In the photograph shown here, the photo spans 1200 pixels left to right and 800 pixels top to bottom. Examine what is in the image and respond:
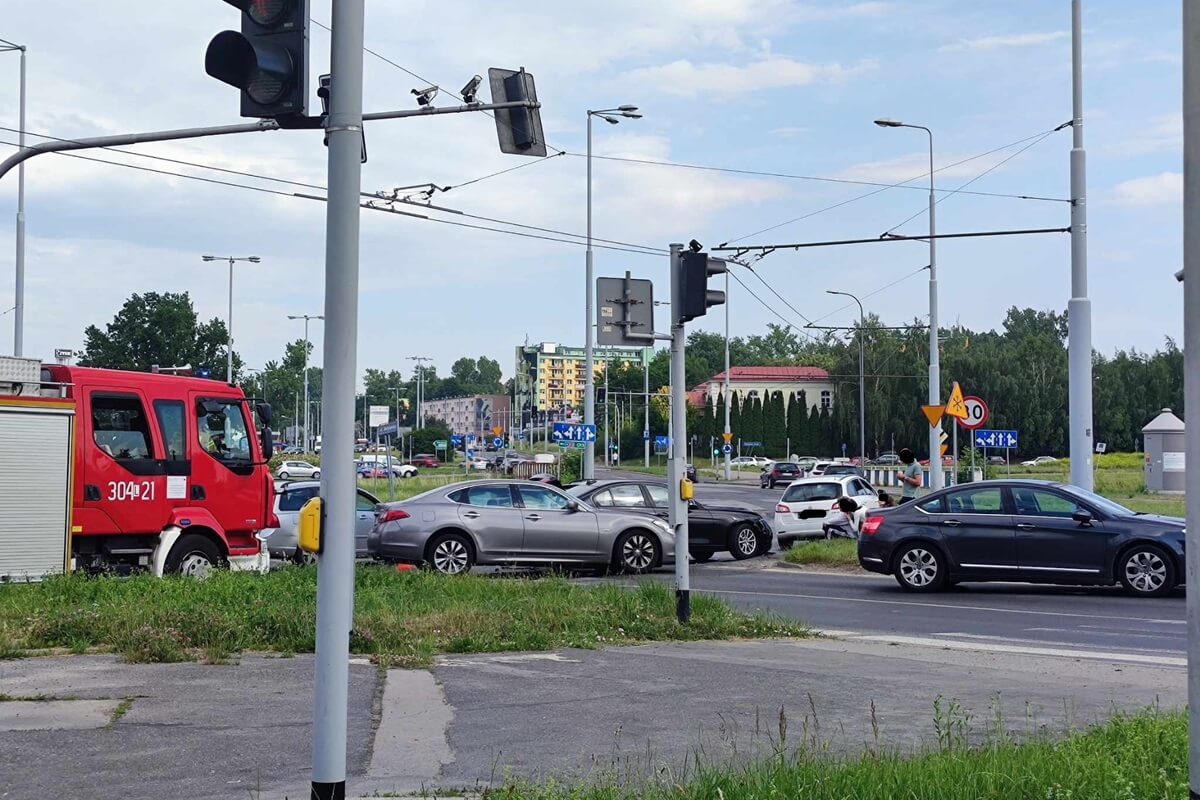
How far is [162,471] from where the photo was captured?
1652cm

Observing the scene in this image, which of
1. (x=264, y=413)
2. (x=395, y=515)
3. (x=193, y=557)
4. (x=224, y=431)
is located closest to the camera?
(x=193, y=557)

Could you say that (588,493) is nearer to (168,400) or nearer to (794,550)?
(794,550)

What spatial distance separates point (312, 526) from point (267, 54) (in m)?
1.92

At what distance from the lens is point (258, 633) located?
38.2 ft

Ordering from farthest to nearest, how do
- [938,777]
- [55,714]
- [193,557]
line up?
[193,557], [55,714], [938,777]

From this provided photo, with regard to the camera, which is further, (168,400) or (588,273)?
(588,273)

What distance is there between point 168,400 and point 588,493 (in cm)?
837

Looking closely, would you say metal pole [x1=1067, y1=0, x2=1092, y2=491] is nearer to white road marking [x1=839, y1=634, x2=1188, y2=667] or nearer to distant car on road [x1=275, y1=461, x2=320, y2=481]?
white road marking [x1=839, y1=634, x2=1188, y2=667]

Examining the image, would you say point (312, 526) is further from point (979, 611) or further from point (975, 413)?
point (975, 413)

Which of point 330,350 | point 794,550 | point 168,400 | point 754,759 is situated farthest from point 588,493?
point 330,350

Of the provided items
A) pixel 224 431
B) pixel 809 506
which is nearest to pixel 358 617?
pixel 224 431

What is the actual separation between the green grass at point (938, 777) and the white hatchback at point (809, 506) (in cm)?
2232

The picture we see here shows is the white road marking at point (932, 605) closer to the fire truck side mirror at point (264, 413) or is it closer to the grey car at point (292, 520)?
the fire truck side mirror at point (264, 413)

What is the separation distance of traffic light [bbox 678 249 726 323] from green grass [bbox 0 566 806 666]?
3112 millimetres
